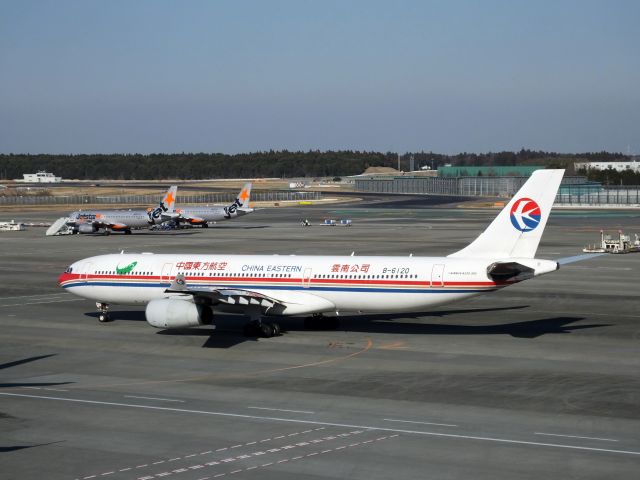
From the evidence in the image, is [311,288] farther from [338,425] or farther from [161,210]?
[161,210]

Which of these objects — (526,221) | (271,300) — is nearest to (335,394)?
(271,300)

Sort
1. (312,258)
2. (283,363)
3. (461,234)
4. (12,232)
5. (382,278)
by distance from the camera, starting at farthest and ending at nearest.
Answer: (12,232), (461,234), (312,258), (382,278), (283,363)

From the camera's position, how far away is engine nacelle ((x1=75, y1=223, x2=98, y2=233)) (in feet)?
419

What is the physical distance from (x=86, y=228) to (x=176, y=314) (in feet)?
289

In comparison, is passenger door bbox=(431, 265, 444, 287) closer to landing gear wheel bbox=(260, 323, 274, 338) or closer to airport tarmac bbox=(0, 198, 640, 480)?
airport tarmac bbox=(0, 198, 640, 480)

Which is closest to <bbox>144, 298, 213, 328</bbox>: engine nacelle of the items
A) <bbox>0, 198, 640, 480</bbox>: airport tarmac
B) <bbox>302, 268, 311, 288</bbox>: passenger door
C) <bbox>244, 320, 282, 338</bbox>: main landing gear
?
<bbox>0, 198, 640, 480</bbox>: airport tarmac

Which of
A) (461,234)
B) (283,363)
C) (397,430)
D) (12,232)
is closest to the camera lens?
(397,430)

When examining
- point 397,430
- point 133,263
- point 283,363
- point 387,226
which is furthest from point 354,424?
point 387,226

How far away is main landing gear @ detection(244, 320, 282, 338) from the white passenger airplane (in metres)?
0.06

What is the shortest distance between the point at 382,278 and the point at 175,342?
10.5 m

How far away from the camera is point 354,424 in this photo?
2931 centimetres

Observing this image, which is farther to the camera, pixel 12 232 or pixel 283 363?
pixel 12 232

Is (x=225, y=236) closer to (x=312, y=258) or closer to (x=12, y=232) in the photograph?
(x=12, y=232)

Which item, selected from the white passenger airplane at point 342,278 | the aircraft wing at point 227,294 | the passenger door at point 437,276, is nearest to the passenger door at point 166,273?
the white passenger airplane at point 342,278
